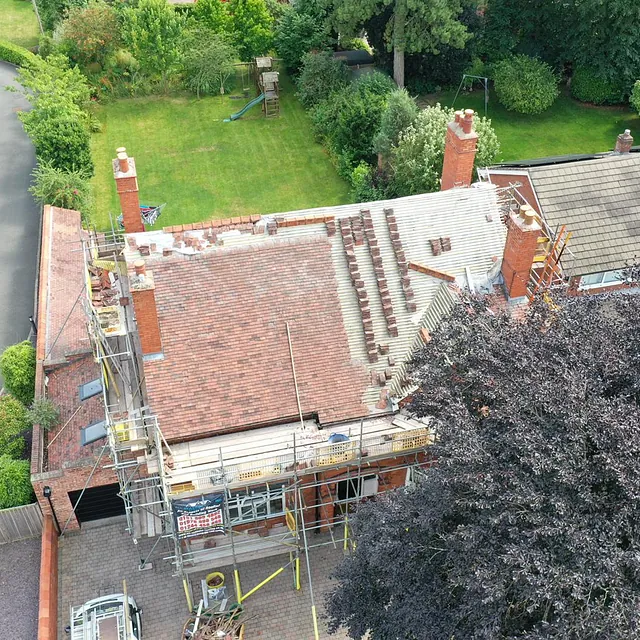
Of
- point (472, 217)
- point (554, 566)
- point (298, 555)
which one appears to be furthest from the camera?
point (472, 217)

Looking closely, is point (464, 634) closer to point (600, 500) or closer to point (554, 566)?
point (554, 566)

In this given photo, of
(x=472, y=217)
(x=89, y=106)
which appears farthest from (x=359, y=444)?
(x=89, y=106)

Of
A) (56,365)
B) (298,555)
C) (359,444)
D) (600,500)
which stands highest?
(600,500)

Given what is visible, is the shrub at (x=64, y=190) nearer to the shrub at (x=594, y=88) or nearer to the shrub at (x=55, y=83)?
the shrub at (x=55, y=83)

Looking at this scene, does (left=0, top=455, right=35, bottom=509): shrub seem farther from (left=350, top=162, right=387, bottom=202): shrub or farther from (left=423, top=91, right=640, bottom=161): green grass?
(left=423, top=91, right=640, bottom=161): green grass

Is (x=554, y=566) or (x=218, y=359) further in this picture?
(x=218, y=359)

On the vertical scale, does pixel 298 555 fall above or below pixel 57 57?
below

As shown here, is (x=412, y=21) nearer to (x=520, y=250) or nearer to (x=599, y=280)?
(x=599, y=280)
